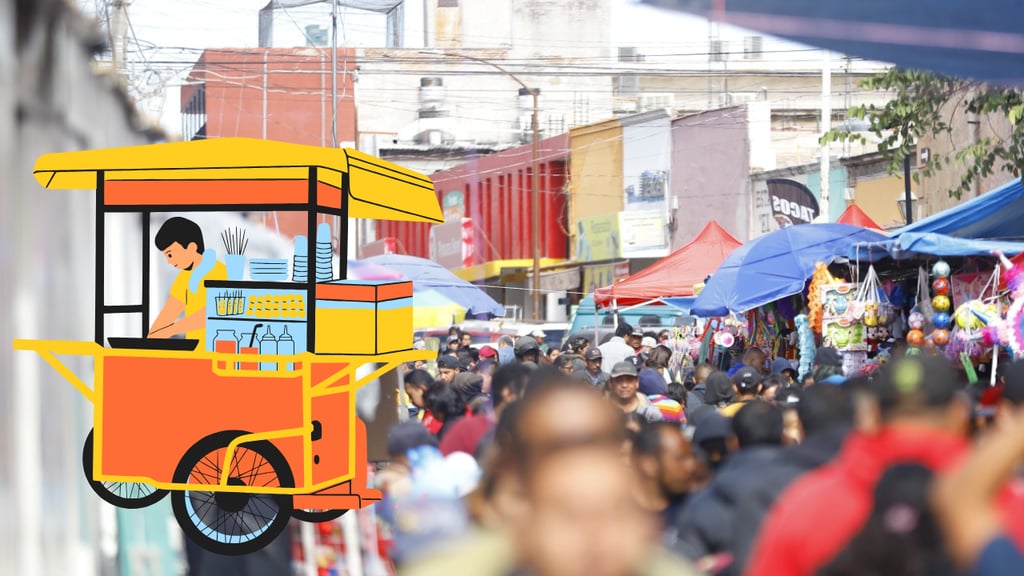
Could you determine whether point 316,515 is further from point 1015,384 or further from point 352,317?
point 1015,384

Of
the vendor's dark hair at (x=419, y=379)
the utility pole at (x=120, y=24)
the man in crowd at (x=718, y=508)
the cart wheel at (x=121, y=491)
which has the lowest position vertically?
the cart wheel at (x=121, y=491)

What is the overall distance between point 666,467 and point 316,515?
Result: 12.1 ft

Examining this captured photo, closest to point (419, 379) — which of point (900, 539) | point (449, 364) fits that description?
point (449, 364)

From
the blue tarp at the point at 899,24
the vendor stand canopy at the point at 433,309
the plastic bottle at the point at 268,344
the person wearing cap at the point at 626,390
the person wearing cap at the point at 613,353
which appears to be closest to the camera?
the blue tarp at the point at 899,24

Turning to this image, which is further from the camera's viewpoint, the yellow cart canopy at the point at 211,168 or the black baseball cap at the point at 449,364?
the black baseball cap at the point at 449,364

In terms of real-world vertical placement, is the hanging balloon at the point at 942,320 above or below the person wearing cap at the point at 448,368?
above

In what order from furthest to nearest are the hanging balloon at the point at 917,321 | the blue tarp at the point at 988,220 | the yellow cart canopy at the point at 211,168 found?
the blue tarp at the point at 988,220 → the hanging balloon at the point at 917,321 → the yellow cart canopy at the point at 211,168

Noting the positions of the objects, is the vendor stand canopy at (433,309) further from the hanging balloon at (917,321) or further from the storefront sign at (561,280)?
the storefront sign at (561,280)

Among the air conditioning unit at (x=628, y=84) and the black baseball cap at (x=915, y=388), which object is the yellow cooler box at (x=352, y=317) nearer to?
the black baseball cap at (x=915, y=388)

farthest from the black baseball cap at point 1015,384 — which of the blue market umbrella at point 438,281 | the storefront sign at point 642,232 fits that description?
the storefront sign at point 642,232

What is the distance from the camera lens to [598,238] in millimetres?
43969

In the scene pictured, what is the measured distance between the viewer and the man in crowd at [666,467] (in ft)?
19.5

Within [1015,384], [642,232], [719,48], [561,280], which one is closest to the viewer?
[1015,384]

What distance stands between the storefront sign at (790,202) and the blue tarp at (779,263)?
20248mm
